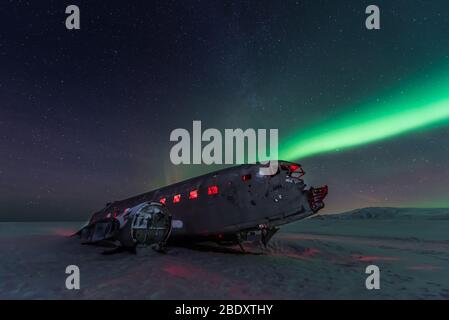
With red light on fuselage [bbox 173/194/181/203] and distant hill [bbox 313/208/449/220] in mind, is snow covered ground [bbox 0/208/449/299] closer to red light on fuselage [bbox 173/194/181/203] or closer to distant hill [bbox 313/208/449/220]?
red light on fuselage [bbox 173/194/181/203]

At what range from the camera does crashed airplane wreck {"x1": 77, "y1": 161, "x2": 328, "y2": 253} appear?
16.8 m

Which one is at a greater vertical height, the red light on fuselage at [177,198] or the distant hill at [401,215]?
the red light on fuselage at [177,198]

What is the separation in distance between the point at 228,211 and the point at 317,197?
5470 mm

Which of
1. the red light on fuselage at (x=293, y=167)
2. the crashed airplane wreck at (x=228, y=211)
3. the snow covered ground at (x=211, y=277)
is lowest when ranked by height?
the snow covered ground at (x=211, y=277)

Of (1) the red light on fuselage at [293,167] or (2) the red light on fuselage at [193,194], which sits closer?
(1) the red light on fuselage at [293,167]

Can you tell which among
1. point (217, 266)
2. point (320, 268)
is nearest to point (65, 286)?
point (217, 266)

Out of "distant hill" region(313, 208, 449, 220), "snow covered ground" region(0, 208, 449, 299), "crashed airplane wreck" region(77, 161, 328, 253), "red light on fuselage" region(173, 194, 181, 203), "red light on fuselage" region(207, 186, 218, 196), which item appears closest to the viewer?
"snow covered ground" region(0, 208, 449, 299)

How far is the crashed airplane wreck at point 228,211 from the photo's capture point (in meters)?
16.8

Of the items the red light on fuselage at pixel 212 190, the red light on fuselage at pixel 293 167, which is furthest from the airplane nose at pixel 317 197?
the red light on fuselage at pixel 212 190

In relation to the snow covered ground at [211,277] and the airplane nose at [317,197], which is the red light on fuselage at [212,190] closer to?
the snow covered ground at [211,277]

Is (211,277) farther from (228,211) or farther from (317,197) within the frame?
(317,197)

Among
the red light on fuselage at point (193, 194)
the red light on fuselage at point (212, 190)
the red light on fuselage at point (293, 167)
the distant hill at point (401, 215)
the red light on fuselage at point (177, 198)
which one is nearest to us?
the red light on fuselage at point (293, 167)

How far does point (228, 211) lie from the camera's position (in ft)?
57.8

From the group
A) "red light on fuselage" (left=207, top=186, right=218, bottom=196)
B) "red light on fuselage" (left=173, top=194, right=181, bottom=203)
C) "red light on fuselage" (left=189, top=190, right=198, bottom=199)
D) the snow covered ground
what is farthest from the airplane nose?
"red light on fuselage" (left=173, top=194, right=181, bottom=203)
